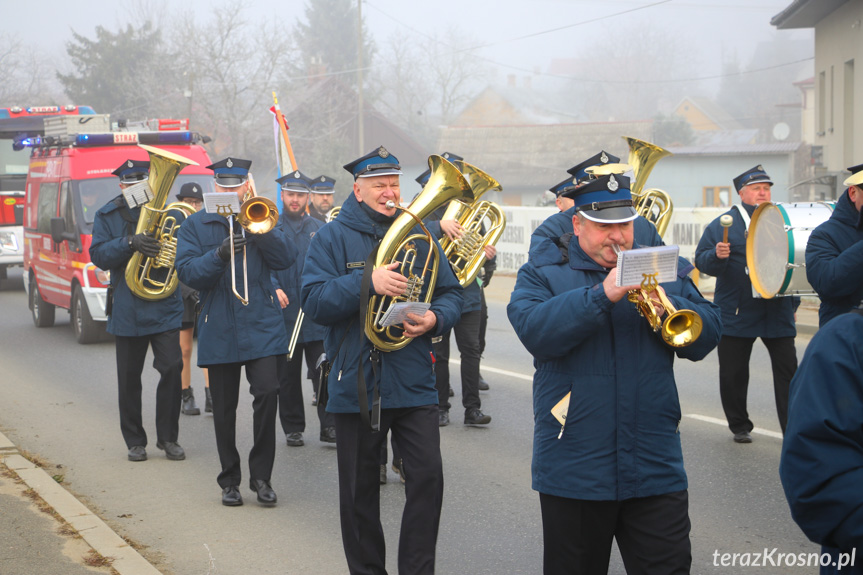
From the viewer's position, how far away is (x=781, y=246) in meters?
7.13

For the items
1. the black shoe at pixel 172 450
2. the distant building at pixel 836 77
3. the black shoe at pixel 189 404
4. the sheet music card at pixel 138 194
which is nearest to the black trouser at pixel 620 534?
the black shoe at pixel 172 450

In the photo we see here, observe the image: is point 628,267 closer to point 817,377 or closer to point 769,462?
point 817,377

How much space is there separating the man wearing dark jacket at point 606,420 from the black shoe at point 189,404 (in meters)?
6.31

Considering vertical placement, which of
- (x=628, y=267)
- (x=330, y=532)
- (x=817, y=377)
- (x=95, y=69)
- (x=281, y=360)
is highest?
(x=95, y=69)

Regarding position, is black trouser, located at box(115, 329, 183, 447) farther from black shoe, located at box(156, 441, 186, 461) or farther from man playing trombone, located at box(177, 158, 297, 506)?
man playing trombone, located at box(177, 158, 297, 506)

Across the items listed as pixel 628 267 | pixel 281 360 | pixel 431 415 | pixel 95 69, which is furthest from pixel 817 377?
pixel 95 69

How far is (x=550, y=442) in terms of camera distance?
12.0ft

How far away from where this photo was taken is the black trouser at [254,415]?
6.27 meters

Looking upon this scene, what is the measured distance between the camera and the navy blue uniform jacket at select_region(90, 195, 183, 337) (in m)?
7.52

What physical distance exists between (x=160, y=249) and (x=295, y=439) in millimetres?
1862

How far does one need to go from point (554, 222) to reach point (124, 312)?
375cm

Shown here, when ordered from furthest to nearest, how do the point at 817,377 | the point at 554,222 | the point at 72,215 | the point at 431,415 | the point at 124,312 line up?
1. the point at 72,215
2. the point at 124,312
3. the point at 554,222
4. the point at 431,415
5. the point at 817,377

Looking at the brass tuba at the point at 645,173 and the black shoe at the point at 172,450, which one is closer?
the brass tuba at the point at 645,173

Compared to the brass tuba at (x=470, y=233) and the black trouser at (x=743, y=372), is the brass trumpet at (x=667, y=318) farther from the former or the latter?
the black trouser at (x=743, y=372)
